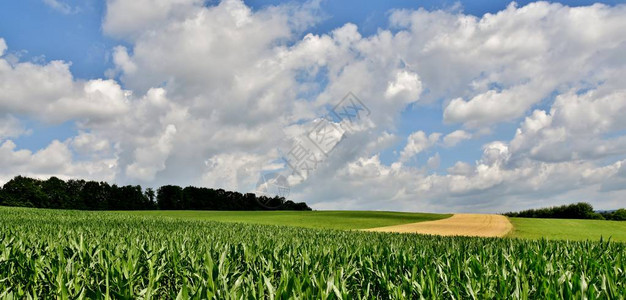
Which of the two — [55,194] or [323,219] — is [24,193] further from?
[323,219]

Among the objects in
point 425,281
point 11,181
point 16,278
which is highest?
point 11,181

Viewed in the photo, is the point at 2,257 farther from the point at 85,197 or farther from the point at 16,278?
the point at 85,197

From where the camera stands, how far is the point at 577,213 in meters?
58.9

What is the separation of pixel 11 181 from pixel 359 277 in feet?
345

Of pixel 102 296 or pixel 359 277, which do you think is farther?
pixel 359 277

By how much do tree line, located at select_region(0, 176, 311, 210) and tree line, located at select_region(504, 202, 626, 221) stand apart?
5088cm

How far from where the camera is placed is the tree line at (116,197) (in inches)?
3472

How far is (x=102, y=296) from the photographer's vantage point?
141 inches

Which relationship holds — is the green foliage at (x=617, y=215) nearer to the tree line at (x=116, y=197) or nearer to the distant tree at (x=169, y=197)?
the tree line at (x=116, y=197)

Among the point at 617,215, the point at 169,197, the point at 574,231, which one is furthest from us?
the point at 169,197

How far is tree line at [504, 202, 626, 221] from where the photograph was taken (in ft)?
187

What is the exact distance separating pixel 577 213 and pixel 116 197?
89035 mm

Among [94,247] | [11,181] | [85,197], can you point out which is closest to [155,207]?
[85,197]

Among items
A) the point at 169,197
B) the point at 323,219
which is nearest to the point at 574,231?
the point at 323,219
